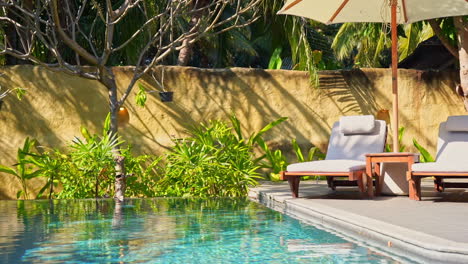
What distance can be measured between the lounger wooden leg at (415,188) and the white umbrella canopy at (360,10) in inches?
96.4

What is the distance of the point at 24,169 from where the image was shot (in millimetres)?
12148

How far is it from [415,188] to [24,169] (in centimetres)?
629

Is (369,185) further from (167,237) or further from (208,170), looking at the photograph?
(167,237)

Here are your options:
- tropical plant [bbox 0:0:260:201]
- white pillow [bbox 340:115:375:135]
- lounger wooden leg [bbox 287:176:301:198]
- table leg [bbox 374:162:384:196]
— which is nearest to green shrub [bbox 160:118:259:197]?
tropical plant [bbox 0:0:260:201]

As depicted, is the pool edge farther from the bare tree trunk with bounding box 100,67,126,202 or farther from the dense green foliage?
Answer: the bare tree trunk with bounding box 100,67,126,202

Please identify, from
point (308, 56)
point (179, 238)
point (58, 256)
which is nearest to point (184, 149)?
point (308, 56)

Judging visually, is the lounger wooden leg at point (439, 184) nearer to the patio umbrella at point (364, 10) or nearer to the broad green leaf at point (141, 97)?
the patio umbrella at point (364, 10)

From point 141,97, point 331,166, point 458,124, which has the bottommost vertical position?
point 331,166

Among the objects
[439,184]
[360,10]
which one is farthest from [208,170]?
[439,184]

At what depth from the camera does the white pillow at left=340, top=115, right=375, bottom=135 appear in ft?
34.5

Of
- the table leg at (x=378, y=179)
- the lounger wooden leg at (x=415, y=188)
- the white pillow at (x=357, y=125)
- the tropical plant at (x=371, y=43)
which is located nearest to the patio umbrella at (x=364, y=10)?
the white pillow at (x=357, y=125)

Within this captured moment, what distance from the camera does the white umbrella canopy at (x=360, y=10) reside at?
34.0 feet

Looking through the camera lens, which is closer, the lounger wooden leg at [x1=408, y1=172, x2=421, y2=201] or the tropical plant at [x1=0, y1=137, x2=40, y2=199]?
the lounger wooden leg at [x1=408, y1=172, x2=421, y2=201]

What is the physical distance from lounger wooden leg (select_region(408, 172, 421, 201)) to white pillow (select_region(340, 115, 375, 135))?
4.96 feet
